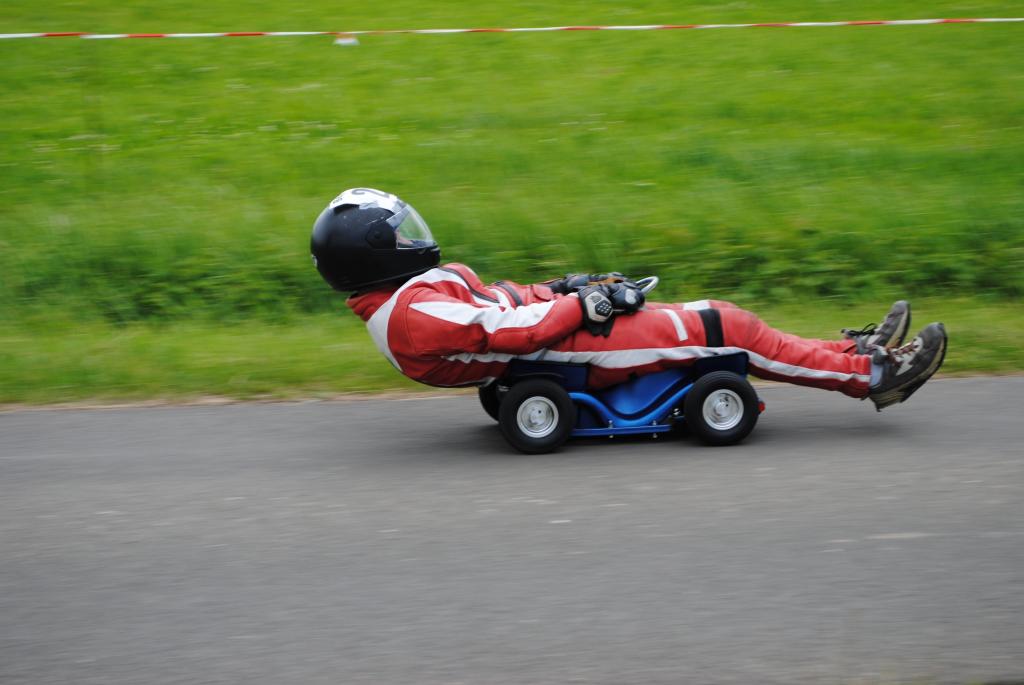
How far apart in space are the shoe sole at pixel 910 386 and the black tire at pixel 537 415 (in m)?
1.35

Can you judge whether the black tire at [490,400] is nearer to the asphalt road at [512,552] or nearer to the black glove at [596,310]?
the asphalt road at [512,552]

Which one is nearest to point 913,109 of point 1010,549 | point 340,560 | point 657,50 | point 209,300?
point 657,50

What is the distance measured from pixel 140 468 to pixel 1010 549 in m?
3.57

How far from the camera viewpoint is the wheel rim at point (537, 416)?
5176 mm

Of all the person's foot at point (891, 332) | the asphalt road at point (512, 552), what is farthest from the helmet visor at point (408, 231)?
the person's foot at point (891, 332)

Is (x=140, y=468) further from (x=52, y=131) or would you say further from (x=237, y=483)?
(x=52, y=131)

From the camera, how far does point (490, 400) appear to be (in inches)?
221

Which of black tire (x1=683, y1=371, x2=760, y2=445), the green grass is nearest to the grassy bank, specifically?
the green grass

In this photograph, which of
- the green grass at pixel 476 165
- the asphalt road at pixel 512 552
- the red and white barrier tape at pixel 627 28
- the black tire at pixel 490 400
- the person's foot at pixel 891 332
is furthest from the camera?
the red and white barrier tape at pixel 627 28

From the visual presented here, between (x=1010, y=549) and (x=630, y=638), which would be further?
(x=1010, y=549)

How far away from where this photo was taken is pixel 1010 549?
4.04 metres

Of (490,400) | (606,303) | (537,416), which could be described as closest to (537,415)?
(537,416)

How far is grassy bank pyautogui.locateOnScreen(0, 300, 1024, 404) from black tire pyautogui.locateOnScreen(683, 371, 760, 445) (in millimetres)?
1887

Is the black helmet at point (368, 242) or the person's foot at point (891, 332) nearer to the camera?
the black helmet at point (368, 242)
